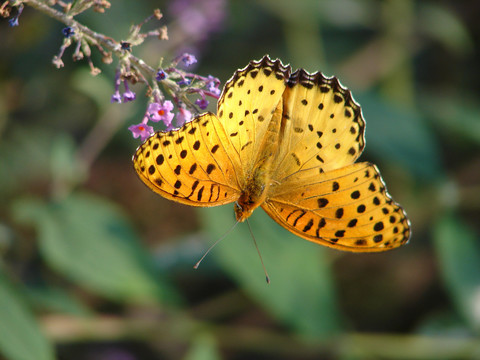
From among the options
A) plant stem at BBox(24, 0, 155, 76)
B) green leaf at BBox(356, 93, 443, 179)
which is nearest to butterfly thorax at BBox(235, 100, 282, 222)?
plant stem at BBox(24, 0, 155, 76)

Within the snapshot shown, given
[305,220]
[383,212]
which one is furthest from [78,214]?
[383,212]

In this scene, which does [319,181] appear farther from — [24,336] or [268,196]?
[24,336]

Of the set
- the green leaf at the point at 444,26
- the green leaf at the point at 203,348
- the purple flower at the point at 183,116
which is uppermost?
the green leaf at the point at 444,26

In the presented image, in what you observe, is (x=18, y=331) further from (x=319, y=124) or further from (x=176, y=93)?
(x=319, y=124)

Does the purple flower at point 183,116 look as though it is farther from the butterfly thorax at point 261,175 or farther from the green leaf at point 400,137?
the green leaf at point 400,137

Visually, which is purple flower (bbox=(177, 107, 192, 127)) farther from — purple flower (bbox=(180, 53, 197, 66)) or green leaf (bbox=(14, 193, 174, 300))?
green leaf (bbox=(14, 193, 174, 300))

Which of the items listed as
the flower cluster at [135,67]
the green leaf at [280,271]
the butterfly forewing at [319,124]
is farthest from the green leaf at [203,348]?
the flower cluster at [135,67]
